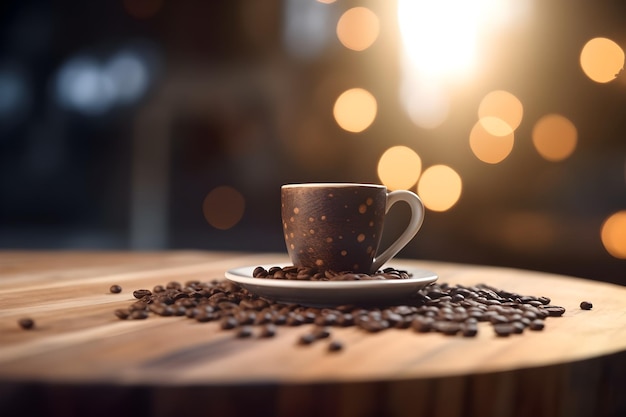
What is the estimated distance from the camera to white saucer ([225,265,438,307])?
29.0 inches

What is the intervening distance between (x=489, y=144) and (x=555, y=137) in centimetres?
35

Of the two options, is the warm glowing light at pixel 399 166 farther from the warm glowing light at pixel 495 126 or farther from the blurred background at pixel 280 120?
the warm glowing light at pixel 495 126

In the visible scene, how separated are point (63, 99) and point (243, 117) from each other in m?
1.11

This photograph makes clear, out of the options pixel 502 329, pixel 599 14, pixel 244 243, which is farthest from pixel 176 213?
pixel 502 329

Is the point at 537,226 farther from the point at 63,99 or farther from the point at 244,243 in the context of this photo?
the point at 63,99

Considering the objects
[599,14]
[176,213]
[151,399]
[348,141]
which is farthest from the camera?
[176,213]

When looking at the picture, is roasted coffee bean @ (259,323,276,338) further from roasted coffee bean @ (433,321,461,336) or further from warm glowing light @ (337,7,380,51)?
warm glowing light @ (337,7,380,51)

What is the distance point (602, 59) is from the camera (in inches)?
97.4

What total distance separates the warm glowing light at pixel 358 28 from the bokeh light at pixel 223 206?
105cm

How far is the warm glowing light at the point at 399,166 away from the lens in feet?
10.6

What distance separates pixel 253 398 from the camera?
0.47m

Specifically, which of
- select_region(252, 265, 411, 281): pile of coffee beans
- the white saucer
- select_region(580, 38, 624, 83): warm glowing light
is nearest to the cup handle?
select_region(252, 265, 411, 281): pile of coffee beans

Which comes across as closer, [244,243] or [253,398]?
[253,398]

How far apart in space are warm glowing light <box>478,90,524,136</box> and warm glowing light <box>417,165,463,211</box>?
29 cm
